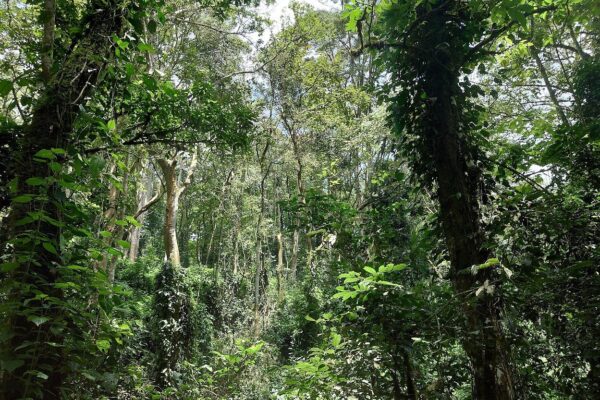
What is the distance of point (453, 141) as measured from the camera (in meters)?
2.41

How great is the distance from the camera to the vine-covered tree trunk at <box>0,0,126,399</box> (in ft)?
4.19

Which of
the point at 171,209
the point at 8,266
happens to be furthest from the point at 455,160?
the point at 171,209

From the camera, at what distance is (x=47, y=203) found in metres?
1.51

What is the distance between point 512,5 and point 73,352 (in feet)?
8.27

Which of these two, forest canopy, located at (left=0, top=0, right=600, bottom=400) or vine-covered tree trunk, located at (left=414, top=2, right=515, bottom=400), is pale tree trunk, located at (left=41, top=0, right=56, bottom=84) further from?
vine-covered tree trunk, located at (left=414, top=2, right=515, bottom=400)

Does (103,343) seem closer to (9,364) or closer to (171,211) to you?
(9,364)

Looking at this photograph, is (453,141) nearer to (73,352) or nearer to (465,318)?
(465,318)

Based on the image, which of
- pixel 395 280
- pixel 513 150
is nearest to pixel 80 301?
pixel 395 280

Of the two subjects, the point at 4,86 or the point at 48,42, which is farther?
the point at 48,42

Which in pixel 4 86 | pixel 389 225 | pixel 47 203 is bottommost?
pixel 47 203

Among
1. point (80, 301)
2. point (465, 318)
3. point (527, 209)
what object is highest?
point (527, 209)

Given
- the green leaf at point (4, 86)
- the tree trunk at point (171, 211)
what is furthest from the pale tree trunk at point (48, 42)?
the tree trunk at point (171, 211)

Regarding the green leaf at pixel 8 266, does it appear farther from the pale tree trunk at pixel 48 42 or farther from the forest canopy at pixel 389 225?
the pale tree trunk at pixel 48 42

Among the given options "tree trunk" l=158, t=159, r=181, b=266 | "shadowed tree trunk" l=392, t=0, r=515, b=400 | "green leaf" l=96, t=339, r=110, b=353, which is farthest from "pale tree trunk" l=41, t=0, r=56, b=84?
"tree trunk" l=158, t=159, r=181, b=266
